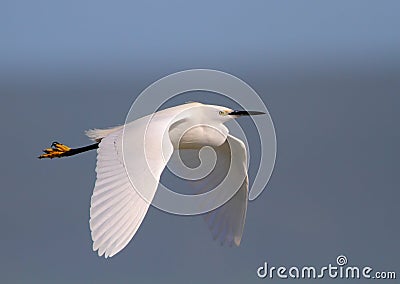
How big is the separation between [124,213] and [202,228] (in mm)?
3561

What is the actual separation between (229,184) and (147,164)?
33.6 inches

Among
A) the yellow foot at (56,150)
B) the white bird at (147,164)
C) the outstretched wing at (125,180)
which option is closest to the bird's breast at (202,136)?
the white bird at (147,164)

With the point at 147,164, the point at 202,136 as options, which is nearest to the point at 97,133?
the point at 202,136

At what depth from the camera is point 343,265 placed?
14.8 ft

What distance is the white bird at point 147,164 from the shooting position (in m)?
2.84

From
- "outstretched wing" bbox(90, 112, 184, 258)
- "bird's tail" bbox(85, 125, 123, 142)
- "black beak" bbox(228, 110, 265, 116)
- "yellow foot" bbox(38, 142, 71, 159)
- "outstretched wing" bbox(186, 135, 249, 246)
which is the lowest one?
"outstretched wing" bbox(90, 112, 184, 258)

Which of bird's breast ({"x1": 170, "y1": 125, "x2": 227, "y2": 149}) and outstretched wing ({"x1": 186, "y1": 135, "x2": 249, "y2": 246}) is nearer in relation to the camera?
bird's breast ({"x1": 170, "y1": 125, "x2": 227, "y2": 149})

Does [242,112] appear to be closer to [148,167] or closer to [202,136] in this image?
[202,136]

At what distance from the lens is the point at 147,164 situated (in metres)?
3.12

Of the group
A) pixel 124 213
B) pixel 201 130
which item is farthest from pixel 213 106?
pixel 124 213

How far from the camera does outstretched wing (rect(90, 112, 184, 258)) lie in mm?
2811

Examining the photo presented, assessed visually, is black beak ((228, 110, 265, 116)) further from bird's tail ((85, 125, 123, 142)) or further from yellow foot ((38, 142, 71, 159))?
yellow foot ((38, 142, 71, 159))

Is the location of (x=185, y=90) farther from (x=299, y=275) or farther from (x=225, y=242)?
(x=299, y=275)

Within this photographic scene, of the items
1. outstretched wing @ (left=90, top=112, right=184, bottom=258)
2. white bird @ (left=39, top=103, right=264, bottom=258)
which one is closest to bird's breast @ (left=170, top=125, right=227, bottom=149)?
white bird @ (left=39, top=103, right=264, bottom=258)
